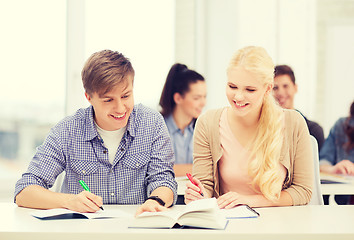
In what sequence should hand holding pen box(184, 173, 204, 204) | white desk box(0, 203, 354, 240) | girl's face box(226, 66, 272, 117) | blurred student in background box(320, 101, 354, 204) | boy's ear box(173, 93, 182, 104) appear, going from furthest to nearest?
boy's ear box(173, 93, 182, 104) → blurred student in background box(320, 101, 354, 204) → girl's face box(226, 66, 272, 117) → hand holding pen box(184, 173, 204, 204) → white desk box(0, 203, 354, 240)

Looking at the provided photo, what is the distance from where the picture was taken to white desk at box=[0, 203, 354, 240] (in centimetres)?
133

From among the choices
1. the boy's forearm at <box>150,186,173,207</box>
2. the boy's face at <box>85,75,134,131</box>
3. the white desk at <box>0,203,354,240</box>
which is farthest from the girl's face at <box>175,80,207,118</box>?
the white desk at <box>0,203,354,240</box>

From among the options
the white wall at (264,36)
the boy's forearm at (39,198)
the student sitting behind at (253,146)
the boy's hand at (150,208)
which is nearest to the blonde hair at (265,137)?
the student sitting behind at (253,146)

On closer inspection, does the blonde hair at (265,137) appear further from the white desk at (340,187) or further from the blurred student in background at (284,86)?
the blurred student in background at (284,86)

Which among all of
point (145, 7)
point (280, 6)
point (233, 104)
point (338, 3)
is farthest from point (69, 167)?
point (338, 3)

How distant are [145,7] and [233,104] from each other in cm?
275

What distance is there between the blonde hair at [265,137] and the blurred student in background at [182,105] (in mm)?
1342

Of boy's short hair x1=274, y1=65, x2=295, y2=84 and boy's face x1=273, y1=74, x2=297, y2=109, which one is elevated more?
boy's short hair x1=274, y1=65, x2=295, y2=84

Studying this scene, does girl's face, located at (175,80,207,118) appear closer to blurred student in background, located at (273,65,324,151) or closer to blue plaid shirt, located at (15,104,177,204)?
blurred student in background, located at (273,65,324,151)

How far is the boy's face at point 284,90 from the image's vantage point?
344cm

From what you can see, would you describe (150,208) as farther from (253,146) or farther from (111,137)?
(253,146)

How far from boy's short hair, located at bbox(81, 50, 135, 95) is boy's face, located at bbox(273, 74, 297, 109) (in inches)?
70.5

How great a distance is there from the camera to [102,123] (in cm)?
199

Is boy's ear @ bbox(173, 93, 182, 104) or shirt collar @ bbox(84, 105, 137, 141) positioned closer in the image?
shirt collar @ bbox(84, 105, 137, 141)
